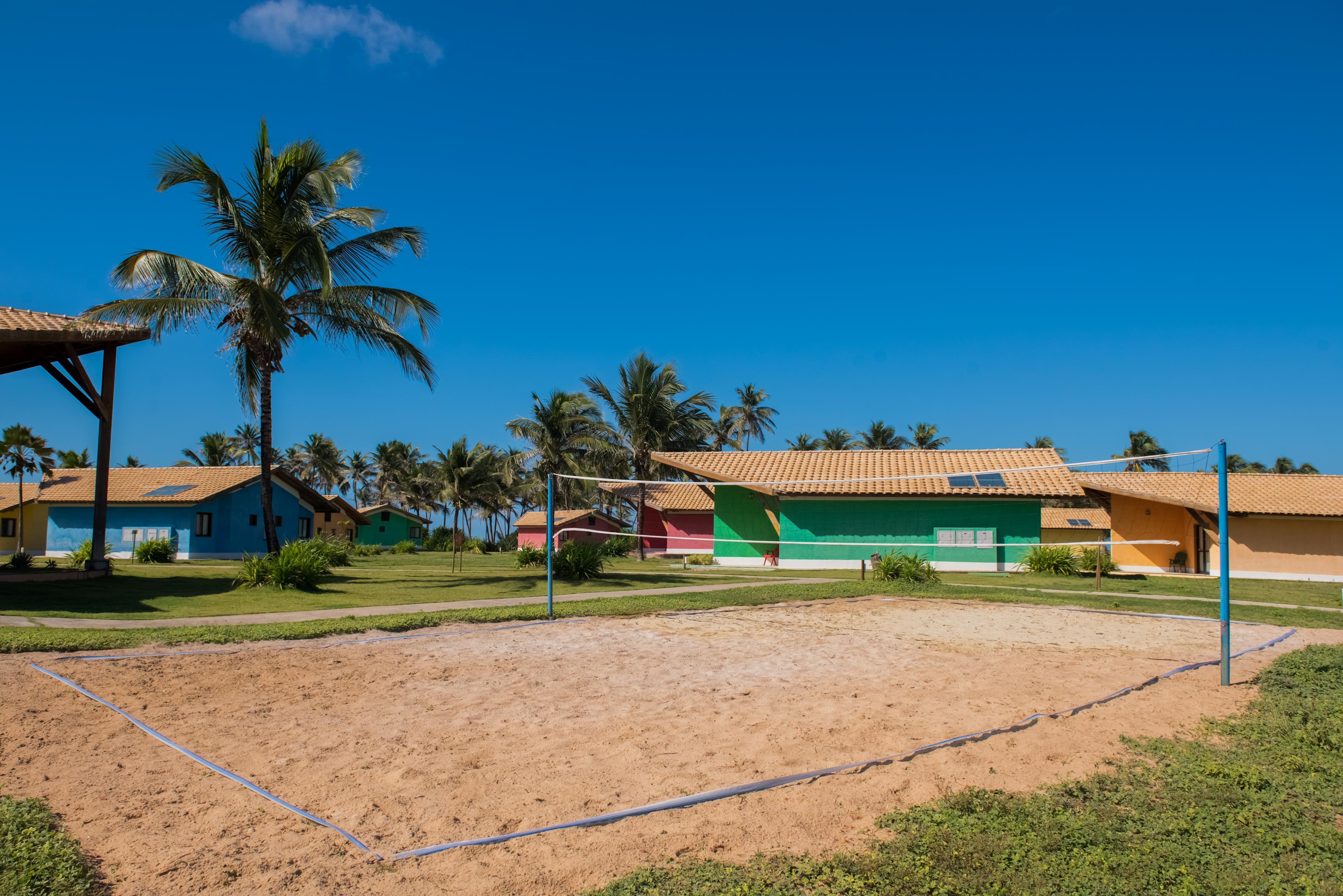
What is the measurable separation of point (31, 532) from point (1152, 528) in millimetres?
48363

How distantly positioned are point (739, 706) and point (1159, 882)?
3527 millimetres

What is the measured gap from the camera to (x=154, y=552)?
27.5 meters

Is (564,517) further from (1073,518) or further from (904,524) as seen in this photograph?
(1073,518)

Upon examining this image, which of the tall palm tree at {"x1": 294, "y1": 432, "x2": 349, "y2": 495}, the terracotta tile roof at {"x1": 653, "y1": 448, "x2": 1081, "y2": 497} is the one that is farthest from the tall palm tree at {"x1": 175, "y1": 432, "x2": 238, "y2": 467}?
the terracotta tile roof at {"x1": 653, "y1": 448, "x2": 1081, "y2": 497}

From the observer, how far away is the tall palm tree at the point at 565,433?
3384 cm

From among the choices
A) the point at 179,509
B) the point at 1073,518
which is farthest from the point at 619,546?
the point at 1073,518

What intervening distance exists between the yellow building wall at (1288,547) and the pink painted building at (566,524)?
2637 cm

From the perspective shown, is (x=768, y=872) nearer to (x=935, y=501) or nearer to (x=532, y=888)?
(x=532, y=888)

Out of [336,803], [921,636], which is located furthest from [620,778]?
[921,636]

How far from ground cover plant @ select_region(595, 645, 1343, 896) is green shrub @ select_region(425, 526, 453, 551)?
46533 mm

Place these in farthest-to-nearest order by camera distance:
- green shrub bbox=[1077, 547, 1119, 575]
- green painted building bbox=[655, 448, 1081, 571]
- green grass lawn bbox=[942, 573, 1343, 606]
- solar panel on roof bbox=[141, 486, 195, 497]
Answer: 1. solar panel on roof bbox=[141, 486, 195, 497]
2. green painted building bbox=[655, 448, 1081, 571]
3. green shrub bbox=[1077, 547, 1119, 575]
4. green grass lawn bbox=[942, 573, 1343, 606]

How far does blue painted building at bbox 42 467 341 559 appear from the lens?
31875mm

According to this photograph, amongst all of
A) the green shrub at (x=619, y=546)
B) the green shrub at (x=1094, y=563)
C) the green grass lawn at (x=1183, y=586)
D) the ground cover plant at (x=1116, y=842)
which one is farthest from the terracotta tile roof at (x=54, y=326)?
the green shrub at (x=1094, y=563)

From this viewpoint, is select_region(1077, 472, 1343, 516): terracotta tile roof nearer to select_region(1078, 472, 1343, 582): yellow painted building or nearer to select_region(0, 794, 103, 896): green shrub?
select_region(1078, 472, 1343, 582): yellow painted building
